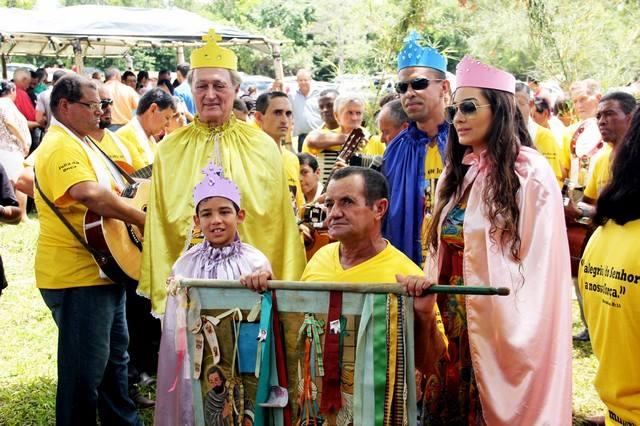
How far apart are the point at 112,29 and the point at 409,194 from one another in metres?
12.3

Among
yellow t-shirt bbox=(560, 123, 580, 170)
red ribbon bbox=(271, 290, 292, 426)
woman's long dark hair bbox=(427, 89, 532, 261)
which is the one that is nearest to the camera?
red ribbon bbox=(271, 290, 292, 426)

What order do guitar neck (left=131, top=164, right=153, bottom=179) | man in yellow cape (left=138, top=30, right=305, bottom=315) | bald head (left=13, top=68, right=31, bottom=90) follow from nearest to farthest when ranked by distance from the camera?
1. man in yellow cape (left=138, top=30, right=305, bottom=315)
2. guitar neck (left=131, top=164, right=153, bottom=179)
3. bald head (left=13, top=68, right=31, bottom=90)

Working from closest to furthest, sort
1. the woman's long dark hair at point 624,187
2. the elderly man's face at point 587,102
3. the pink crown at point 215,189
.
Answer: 1. the woman's long dark hair at point 624,187
2. the pink crown at point 215,189
3. the elderly man's face at point 587,102

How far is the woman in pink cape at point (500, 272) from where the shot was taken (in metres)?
3.69

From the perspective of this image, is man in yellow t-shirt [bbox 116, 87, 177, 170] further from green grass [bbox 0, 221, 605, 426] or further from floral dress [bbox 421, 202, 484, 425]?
floral dress [bbox 421, 202, 484, 425]

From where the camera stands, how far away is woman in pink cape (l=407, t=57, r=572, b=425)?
3688mm

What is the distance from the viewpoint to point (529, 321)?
369cm

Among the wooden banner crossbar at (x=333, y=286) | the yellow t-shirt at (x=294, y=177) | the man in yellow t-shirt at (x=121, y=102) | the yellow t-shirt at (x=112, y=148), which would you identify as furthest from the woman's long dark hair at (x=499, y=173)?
the man in yellow t-shirt at (x=121, y=102)

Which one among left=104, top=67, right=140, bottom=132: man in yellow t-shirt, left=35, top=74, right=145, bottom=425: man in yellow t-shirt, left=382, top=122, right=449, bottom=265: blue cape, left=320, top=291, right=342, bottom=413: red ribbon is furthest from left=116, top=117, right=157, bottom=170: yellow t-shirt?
left=104, top=67, right=140, bottom=132: man in yellow t-shirt

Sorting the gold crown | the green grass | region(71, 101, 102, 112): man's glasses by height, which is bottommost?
the green grass

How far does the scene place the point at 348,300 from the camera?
9.89ft

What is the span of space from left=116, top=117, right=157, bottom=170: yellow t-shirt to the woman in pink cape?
10.8 ft

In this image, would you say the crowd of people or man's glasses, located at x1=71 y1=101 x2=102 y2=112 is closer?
the crowd of people

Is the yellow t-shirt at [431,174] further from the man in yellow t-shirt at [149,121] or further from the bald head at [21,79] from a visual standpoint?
the bald head at [21,79]
